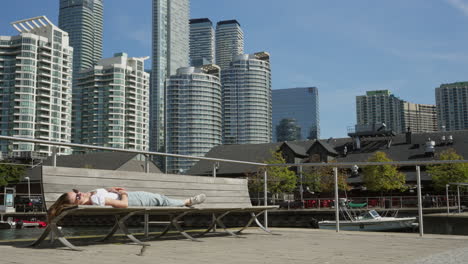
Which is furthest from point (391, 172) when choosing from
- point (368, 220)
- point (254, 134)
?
point (254, 134)

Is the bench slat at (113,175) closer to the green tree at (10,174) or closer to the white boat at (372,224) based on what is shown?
the white boat at (372,224)

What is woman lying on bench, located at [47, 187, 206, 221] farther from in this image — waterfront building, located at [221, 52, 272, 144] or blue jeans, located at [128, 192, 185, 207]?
waterfront building, located at [221, 52, 272, 144]

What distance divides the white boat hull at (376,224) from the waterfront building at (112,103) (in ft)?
394

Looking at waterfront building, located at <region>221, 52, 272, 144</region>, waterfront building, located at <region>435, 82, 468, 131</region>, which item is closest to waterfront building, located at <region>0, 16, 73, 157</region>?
waterfront building, located at <region>221, 52, 272, 144</region>

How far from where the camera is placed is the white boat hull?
21.9m

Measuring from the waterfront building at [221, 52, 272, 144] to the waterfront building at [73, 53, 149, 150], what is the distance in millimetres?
38702

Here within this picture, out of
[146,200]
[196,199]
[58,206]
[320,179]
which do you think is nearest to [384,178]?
[320,179]

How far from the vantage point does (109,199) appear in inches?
205

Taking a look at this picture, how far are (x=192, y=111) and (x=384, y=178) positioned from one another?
10728 cm

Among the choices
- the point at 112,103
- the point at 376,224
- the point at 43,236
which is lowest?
the point at 376,224

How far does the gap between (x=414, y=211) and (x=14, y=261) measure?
94.5 feet

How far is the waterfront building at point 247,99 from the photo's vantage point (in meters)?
168

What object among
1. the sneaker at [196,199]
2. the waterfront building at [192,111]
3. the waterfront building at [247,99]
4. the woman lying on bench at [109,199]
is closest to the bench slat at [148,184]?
the woman lying on bench at [109,199]

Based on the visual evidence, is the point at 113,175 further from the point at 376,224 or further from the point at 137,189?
the point at 376,224
